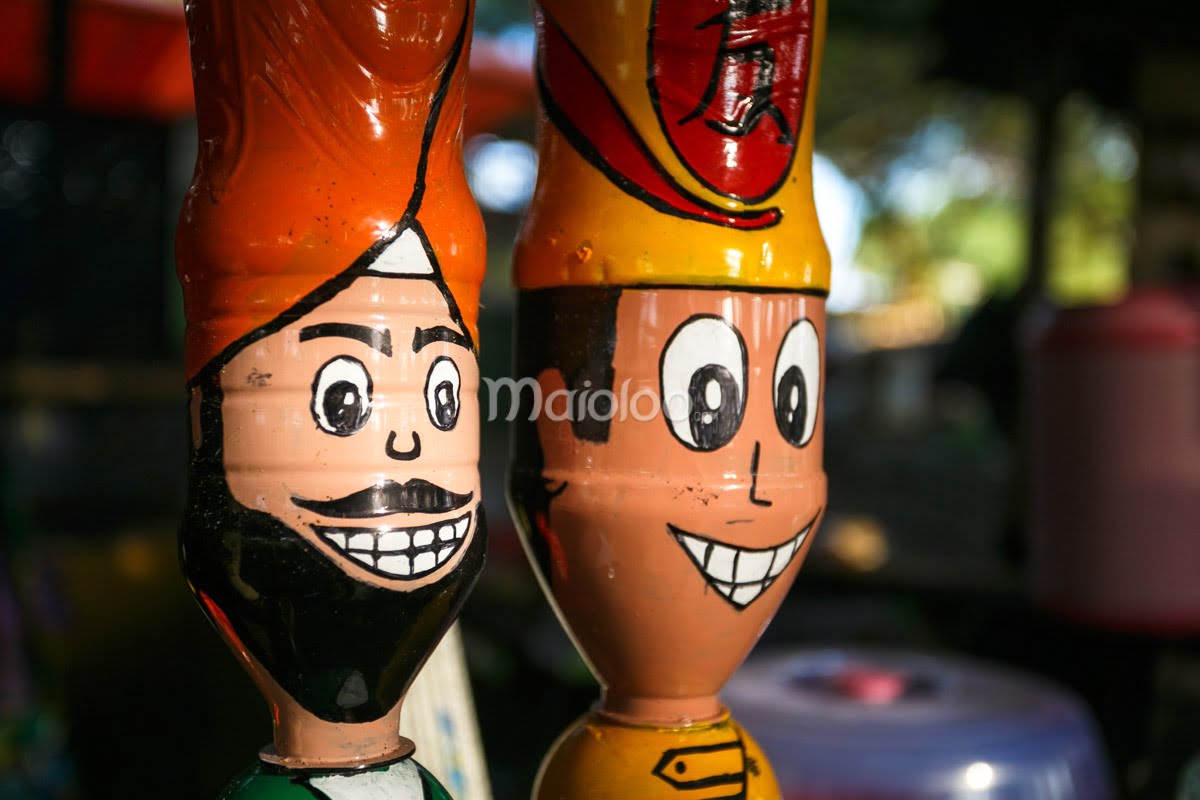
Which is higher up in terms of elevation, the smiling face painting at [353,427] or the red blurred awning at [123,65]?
the red blurred awning at [123,65]

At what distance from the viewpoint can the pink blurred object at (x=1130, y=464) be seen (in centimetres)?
216

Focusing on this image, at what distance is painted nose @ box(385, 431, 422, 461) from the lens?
632 mm

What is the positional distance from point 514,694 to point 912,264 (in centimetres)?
1105

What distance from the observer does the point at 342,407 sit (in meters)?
0.62

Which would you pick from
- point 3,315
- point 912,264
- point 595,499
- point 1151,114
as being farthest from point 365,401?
point 912,264

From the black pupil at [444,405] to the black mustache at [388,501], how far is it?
40 millimetres

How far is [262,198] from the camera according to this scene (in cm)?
62

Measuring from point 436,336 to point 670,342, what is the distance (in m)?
0.16

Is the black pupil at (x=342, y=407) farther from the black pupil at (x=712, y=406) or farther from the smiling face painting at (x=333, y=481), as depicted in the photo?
the black pupil at (x=712, y=406)

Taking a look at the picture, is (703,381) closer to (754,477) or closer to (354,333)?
(754,477)

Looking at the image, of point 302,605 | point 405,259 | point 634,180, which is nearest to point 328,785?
point 302,605

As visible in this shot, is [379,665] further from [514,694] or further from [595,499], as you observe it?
[514,694]

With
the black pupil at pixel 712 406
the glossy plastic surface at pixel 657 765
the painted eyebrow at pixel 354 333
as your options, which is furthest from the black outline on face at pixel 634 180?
the glossy plastic surface at pixel 657 765

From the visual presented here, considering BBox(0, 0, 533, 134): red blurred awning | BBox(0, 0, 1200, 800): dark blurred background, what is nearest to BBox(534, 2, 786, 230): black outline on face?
BBox(0, 0, 1200, 800): dark blurred background
